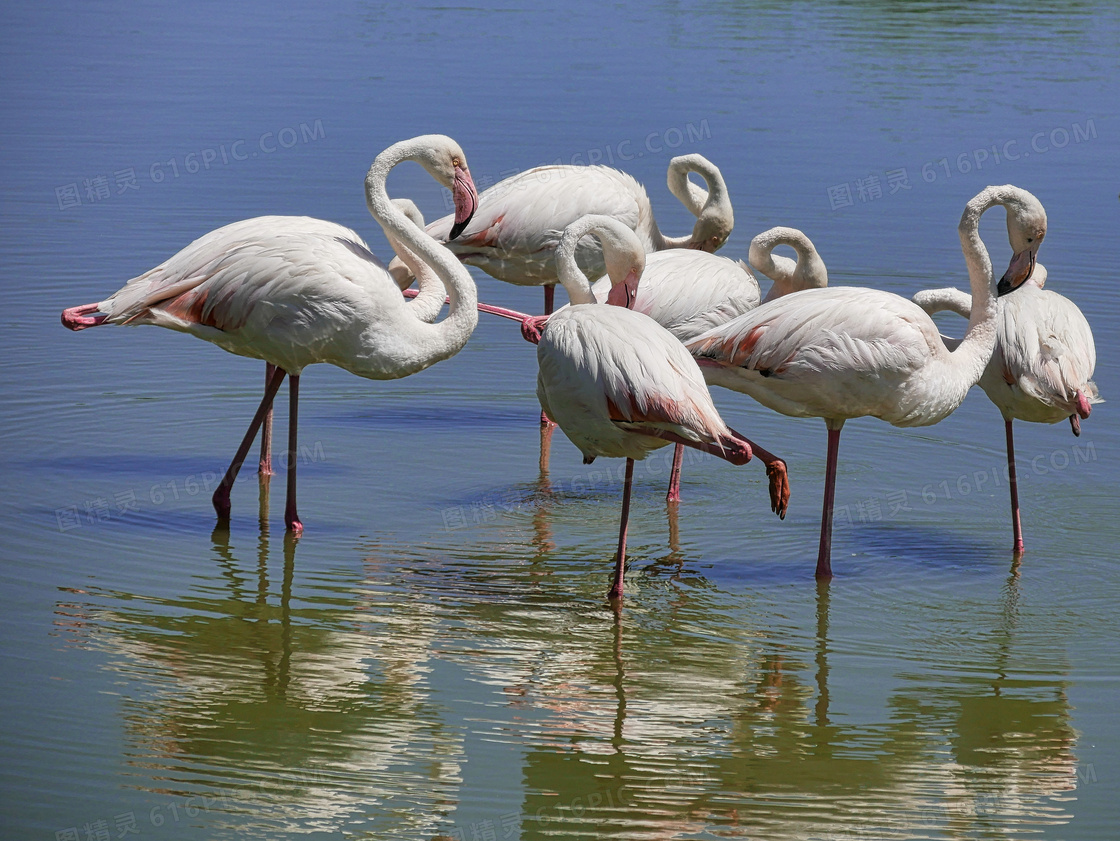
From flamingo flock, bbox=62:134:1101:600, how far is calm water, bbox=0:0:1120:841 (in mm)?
392

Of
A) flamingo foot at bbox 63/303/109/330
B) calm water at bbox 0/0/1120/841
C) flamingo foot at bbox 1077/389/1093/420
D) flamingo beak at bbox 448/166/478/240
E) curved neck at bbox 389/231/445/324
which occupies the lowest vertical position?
calm water at bbox 0/0/1120/841

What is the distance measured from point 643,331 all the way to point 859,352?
91cm

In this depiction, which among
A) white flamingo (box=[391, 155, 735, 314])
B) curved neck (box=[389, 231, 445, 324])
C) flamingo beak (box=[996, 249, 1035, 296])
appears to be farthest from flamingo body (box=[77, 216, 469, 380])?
flamingo beak (box=[996, 249, 1035, 296])

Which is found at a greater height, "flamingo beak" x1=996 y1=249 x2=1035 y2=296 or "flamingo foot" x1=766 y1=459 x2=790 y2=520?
"flamingo beak" x1=996 y1=249 x2=1035 y2=296

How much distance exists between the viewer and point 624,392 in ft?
Result: 18.5

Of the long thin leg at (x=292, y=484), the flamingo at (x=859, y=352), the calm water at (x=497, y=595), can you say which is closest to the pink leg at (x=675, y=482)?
the calm water at (x=497, y=595)

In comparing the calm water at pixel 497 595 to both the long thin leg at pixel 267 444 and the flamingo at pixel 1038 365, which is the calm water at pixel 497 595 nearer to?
the long thin leg at pixel 267 444

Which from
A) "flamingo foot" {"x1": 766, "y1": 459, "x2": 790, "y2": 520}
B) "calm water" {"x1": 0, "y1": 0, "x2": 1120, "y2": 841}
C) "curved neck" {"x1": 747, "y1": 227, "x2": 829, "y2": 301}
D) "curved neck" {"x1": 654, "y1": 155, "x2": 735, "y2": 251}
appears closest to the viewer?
"calm water" {"x1": 0, "y1": 0, "x2": 1120, "y2": 841}

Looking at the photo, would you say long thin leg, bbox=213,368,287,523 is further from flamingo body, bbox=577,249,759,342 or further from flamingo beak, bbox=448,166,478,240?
flamingo body, bbox=577,249,759,342

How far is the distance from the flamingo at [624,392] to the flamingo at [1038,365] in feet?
5.27

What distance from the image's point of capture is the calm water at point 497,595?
442 cm

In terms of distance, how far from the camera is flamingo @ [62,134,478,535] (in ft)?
21.0

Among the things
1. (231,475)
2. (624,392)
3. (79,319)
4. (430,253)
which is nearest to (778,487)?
(624,392)

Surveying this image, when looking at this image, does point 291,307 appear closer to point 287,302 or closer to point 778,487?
point 287,302
